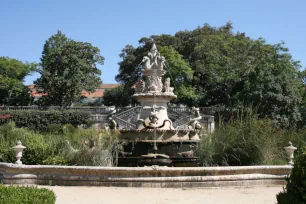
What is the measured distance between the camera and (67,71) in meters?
48.5

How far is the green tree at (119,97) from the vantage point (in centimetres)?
5614

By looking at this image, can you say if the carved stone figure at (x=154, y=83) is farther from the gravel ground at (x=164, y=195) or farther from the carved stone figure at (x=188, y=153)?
the gravel ground at (x=164, y=195)

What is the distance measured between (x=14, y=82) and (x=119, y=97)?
687 inches

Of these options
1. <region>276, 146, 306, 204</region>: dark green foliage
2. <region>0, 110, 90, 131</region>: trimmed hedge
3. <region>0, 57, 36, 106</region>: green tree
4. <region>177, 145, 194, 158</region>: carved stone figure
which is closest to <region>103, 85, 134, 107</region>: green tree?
<region>0, 57, 36, 106</region>: green tree

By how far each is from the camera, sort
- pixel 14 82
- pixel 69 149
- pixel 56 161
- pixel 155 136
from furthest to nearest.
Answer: pixel 14 82 < pixel 155 136 < pixel 69 149 < pixel 56 161

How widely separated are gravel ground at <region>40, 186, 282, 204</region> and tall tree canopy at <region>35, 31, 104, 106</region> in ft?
128

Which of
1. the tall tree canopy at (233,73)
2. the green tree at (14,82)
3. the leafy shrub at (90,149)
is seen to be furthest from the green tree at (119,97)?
the leafy shrub at (90,149)

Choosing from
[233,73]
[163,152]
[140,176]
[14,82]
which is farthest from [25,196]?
[14,82]

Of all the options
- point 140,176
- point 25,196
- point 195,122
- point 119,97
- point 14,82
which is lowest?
point 140,176

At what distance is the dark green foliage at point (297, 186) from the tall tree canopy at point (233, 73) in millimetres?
29990

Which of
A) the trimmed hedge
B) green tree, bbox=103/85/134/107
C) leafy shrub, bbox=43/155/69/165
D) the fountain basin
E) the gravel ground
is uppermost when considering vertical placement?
green tree, bbox=103/85/134/107

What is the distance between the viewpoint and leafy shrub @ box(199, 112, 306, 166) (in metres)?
12.3

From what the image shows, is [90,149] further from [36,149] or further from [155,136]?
[155,136]

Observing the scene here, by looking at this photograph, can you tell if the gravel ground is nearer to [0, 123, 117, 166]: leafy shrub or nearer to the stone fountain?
[0, 123, 117, 166]: leafy shrub
